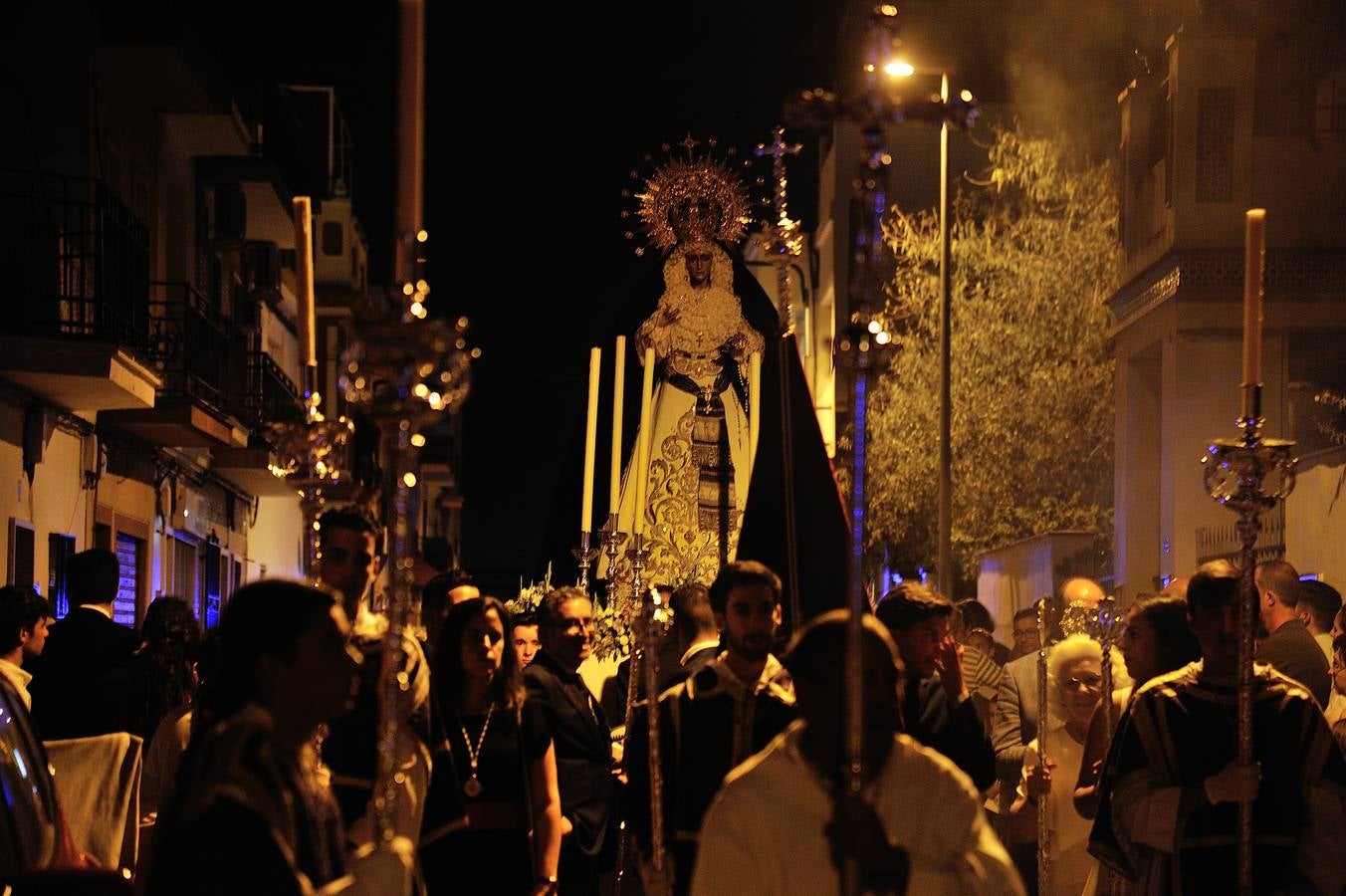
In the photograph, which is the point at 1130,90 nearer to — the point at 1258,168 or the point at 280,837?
the point at 1258,168

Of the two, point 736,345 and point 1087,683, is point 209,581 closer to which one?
point 736,345

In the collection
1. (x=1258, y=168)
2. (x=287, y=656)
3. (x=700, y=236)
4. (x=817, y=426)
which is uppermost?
(x=1258, y=168)

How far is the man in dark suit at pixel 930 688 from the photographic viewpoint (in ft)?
21.2

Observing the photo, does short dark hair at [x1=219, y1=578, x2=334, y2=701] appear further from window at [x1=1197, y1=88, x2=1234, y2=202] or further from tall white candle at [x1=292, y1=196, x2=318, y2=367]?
window at [x1=1197, y1=88, x2=1234, y2=202]

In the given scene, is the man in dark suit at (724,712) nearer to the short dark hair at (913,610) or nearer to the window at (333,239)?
the short dark hair at (913,610)

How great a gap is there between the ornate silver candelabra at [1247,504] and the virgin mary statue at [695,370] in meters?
5.97

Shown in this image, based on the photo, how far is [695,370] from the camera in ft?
39.6

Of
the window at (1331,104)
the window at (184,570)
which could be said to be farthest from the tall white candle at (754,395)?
the window at (184,570)

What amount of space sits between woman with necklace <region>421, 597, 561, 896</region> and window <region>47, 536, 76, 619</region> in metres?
10.7

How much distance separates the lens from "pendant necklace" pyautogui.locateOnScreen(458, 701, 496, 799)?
625 cm

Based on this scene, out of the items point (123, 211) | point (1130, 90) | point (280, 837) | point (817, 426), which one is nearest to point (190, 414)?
point (123, 211)

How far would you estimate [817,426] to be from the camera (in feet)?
24.5

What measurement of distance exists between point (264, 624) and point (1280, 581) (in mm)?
6635

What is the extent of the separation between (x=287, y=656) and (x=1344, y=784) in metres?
3.55
